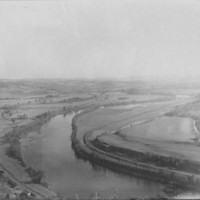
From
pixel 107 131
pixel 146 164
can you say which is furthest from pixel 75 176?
pixel 107 131

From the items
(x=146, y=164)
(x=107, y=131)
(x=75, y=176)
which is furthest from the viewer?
(x=107, y=131)

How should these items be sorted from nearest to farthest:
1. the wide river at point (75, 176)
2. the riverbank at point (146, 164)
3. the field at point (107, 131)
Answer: the wide river at point (75, 176) < the riverbank at point (146, 164) < the field at point (107, 131)

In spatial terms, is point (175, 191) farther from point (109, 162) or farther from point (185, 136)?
point (185, 136)

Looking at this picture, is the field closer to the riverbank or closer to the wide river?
the riverbank

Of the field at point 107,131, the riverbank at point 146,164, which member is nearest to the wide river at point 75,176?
the riverbank at point 146,164

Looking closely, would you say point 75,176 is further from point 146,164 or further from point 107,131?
point 107,131

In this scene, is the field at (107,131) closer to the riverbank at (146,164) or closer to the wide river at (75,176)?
the riverbank at (146,164)
